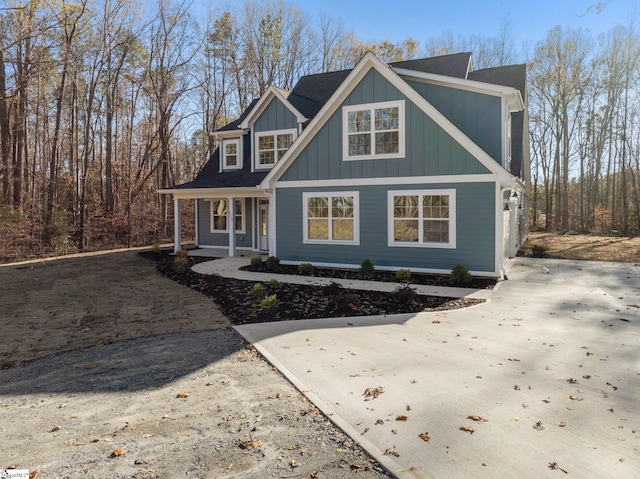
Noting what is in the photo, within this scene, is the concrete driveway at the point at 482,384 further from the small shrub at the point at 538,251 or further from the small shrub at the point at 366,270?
the small shrub at the point at 538,251

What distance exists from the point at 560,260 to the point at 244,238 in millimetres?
12302

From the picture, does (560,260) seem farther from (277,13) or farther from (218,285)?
(277,13)

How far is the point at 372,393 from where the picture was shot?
4332 millimetres

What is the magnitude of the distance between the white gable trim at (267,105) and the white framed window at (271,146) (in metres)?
0.57

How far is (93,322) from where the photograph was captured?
769cm

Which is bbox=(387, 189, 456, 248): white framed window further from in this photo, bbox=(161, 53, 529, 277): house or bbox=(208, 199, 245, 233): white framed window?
bbox=(208, 199, 245, 233): white framed window

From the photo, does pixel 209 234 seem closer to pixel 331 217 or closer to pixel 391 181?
Result: pixel 331 217

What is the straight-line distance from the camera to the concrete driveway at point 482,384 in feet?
10.3

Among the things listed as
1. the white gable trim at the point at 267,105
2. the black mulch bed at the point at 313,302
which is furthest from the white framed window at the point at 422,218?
the white gable trim at the point at 267,105

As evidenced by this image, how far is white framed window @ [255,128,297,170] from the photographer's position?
16.6m

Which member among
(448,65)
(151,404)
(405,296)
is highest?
(448,65)

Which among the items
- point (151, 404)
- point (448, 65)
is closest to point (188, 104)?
point (448, 65)

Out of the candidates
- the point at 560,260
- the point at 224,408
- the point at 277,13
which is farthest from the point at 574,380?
the point at 277,13

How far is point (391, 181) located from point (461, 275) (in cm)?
342
